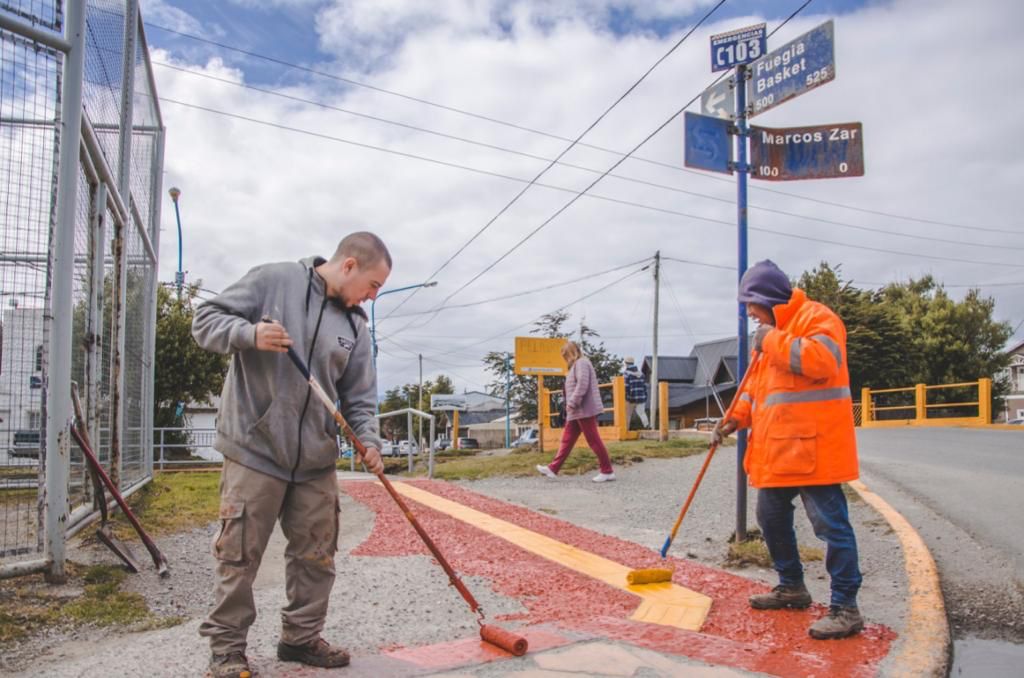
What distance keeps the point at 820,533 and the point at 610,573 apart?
134 cm

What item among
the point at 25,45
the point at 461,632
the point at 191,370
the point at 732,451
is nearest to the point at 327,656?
the point at 461,632

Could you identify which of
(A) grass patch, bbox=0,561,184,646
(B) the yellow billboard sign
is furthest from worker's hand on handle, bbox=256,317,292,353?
(B) the yellow billboard sign

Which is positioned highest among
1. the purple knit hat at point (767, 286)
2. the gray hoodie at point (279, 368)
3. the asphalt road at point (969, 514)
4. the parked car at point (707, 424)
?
the purple knit hat at point (767, 286)

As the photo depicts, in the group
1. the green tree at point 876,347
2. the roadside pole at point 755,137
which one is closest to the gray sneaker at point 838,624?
the roadside pole at point 755,137

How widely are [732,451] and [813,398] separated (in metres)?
8.36

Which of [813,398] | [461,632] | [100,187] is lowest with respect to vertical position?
[461,632]

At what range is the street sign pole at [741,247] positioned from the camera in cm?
471

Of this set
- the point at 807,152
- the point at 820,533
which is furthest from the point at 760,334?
the point at 807,152

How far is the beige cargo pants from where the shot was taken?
101 inches

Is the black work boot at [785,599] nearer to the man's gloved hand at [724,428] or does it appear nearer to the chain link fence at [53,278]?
the man's gloved hand at [724,428]

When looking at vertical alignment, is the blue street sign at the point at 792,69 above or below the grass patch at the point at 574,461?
above

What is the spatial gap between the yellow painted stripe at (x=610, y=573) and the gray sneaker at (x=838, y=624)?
1.57 ft

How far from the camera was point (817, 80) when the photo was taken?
4.71 m

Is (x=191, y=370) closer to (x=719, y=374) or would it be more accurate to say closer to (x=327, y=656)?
(x=327, y=656)
